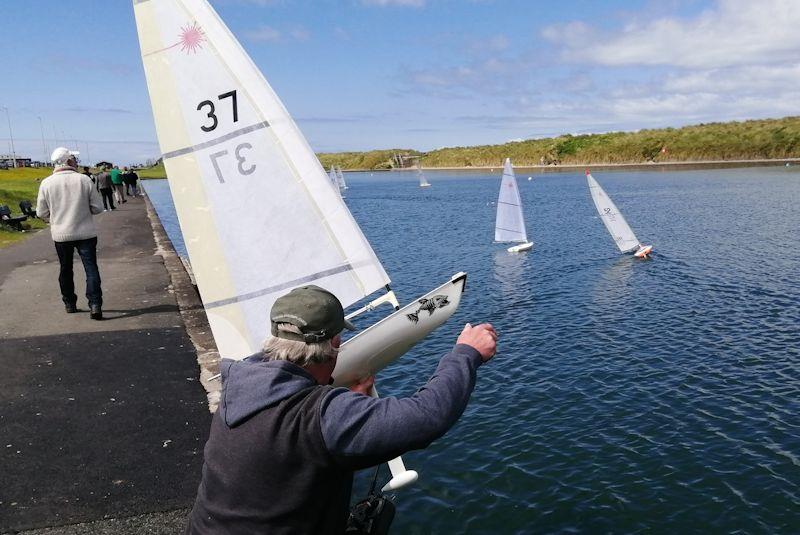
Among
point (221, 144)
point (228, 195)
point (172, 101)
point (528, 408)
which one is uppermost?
point (172, 101)

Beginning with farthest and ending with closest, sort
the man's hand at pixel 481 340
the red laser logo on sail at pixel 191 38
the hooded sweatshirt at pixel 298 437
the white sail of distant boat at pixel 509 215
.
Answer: the white sail of distant boat at pixel 509 215 → the red laser logo on sail at pixel 191 38 → the man's hand at pixel 481 340 → the hooded sweatshirt at pixel 298 437

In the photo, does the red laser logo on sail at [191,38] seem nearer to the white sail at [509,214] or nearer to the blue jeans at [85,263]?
the blue jeans at [85,263]

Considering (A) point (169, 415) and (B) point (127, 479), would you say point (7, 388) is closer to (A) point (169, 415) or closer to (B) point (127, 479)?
(A) point (169, 415)

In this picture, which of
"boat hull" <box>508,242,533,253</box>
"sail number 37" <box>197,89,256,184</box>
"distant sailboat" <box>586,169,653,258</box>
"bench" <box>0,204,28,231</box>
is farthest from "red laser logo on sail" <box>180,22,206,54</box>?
"boat hull" <box>508,242,533,253</box>

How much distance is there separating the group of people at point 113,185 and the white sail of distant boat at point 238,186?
22.5 meters

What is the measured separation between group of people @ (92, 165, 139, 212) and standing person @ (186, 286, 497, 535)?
26.0 metres

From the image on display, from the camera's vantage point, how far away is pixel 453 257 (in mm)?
33781

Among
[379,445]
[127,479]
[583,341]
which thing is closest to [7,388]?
[127,479]

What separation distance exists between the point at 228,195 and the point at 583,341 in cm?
1326

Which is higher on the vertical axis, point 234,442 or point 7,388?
point 234,442

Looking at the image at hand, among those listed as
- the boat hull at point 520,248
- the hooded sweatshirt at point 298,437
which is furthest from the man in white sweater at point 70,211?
the boat hull at point 520,248

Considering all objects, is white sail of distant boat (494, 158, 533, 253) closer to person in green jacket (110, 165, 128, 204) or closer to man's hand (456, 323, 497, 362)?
person in green jacket (110, 165, 128, 204)

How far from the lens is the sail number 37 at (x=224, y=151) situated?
602cm

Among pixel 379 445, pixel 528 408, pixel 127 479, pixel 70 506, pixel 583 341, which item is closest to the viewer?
pixel 379 445
